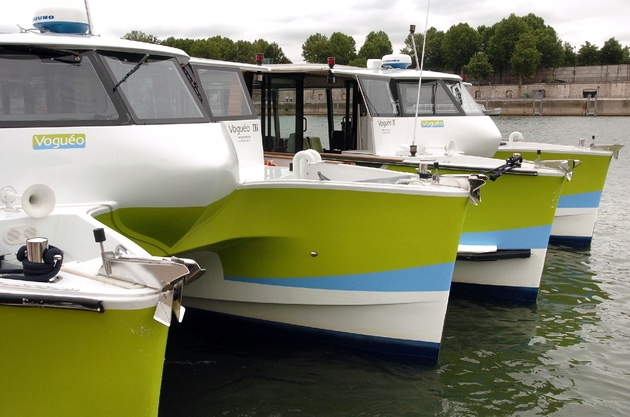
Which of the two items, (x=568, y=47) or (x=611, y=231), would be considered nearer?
(x=611, y=231)

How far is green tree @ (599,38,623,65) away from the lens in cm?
11044

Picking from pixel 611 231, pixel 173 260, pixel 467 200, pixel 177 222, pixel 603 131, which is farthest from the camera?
pixel 603 131

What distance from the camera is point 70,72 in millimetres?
6137

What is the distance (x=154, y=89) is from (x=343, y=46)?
87.6 meters

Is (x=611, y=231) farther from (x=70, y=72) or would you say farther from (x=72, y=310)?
(x=72, y=310)

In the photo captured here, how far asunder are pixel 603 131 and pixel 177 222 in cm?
5077

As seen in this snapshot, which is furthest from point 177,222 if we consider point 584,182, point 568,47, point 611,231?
point 568,47

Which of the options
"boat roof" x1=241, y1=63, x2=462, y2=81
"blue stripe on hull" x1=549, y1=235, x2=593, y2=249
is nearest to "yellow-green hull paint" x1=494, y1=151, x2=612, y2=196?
"blue stripe on hull" x1=549, y1=235, x2=593, y2=249

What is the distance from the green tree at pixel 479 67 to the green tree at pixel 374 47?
13.0 metres

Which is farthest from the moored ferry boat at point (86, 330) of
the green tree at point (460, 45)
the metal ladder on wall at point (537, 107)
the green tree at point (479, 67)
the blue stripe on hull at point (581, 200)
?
the green tree at point (460, 45)

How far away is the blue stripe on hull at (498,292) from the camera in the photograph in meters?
11.0

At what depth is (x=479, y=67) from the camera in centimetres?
9681

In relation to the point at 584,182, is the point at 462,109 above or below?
above

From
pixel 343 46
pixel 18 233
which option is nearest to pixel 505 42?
pixel 343 46
